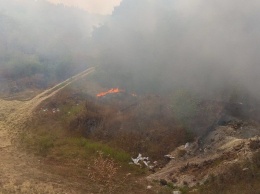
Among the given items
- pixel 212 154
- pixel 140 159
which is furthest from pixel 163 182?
pixel 140 159

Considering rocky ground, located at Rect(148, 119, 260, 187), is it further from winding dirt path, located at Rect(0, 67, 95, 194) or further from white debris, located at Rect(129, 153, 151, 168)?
winding dirt path, located at Rect(0, 67, 95, 194)

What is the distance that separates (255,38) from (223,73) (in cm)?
914

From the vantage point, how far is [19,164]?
39188 mm

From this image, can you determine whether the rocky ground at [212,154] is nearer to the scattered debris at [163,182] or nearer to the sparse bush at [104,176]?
the scattered debris at [163,182]

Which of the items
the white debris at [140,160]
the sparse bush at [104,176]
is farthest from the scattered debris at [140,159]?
the sparse bush at [104,176]

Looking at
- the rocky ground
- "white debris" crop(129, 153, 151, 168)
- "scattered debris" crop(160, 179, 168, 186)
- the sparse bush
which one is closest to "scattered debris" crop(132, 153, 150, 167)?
"white debris" crop(129, 153, 151, 168)

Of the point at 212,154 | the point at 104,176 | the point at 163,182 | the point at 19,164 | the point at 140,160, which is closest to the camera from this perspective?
the point at 163,182

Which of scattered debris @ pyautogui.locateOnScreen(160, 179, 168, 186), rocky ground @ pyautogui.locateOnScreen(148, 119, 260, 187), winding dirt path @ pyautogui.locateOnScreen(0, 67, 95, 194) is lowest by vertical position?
scattered debris @ pyautogui.locateOnScreen(160, 179, 168, 186)

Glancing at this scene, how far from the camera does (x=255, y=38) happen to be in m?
58.9

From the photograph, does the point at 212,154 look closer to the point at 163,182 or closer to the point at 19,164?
the point at 163,182

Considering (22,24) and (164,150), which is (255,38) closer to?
(164,150)

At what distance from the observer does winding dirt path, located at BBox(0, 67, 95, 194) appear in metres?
32.3

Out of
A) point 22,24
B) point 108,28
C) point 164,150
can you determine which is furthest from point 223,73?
point 22,24

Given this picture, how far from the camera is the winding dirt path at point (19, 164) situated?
106 ft
